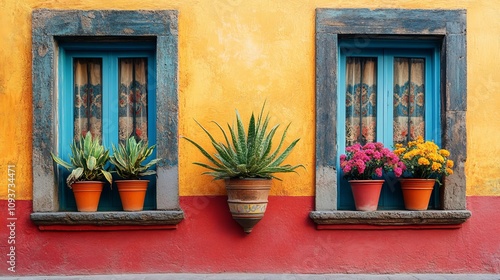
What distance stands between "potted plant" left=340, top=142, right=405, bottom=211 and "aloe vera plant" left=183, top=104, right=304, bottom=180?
Answer: 1.95 feet

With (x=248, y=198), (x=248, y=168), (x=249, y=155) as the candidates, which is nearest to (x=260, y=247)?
(x=248, y=198)

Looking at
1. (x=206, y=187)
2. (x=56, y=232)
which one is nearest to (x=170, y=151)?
(x=206, y=187)

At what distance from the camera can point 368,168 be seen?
6668mm

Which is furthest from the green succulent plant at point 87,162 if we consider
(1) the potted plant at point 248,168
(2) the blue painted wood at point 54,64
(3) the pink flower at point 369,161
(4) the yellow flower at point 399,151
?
(4) the yellow flower at point 399,151

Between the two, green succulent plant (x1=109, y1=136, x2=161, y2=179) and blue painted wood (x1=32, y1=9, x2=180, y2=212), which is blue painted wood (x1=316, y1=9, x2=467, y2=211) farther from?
green succulent plant (x1=109, y1=136, x2=161, y2=179)

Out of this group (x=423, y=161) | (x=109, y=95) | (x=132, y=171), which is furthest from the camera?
(x=109, y=95)

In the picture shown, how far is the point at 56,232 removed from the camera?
6617 mm

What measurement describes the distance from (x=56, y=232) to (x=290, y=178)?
2.52m

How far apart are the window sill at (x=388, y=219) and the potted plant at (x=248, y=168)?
639 millimetres

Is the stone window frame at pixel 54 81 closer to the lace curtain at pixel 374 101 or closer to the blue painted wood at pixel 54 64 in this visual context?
the blue painted wood at pixel 54 64

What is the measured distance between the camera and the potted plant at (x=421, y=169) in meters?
6.54

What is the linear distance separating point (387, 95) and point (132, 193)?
2.98 m

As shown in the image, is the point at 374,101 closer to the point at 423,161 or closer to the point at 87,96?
the point at 423,161

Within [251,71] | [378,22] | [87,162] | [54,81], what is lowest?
[87,162]
